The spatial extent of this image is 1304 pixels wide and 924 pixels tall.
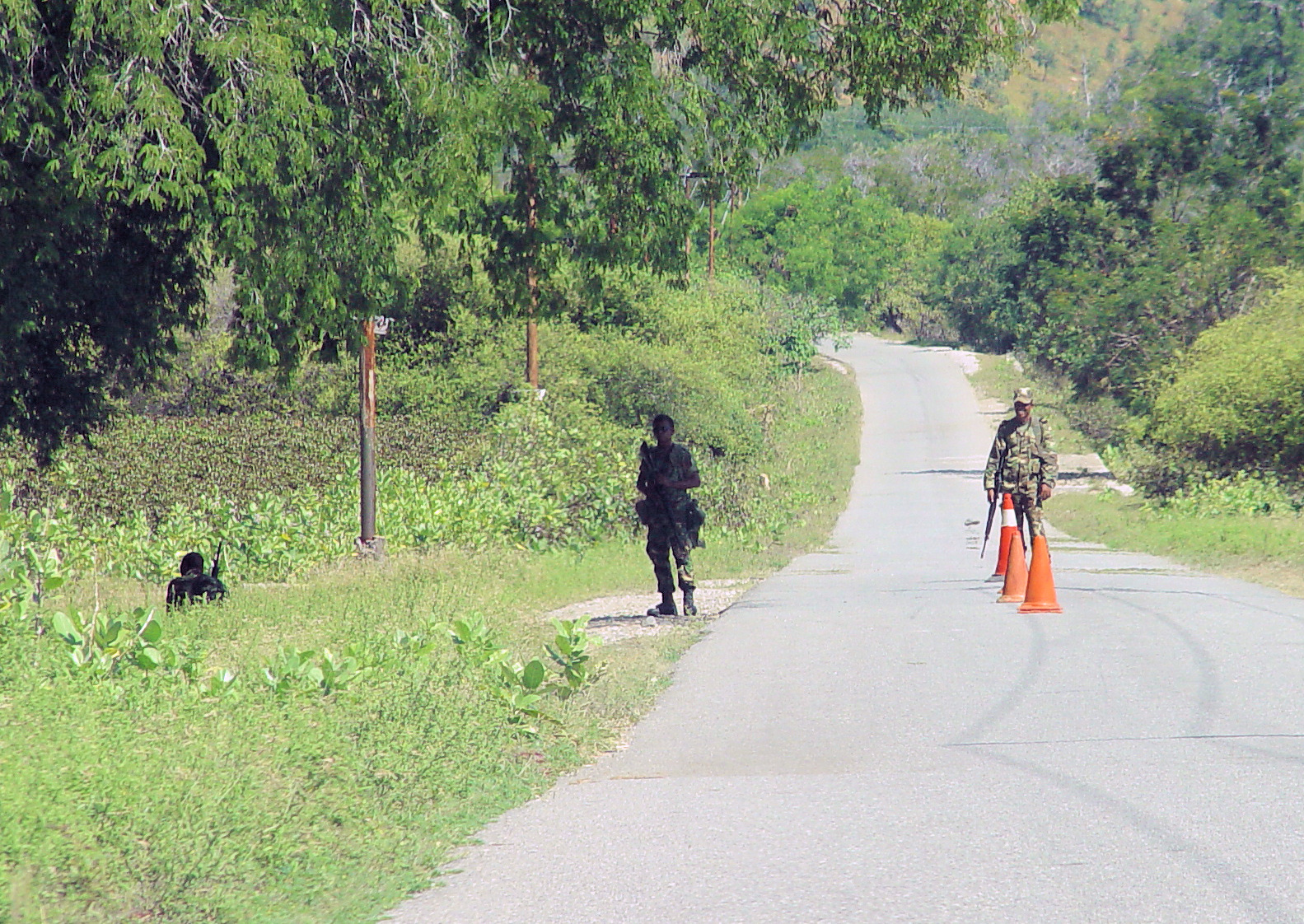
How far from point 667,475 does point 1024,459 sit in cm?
446

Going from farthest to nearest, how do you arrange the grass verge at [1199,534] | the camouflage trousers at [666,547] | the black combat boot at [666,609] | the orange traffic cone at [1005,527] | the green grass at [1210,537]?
1. the grass verge at [1199,534]
2. the green grass at [1210,537]
3. the orange traffic cone at [1005,527]
4. the black combat boot at [666,609]
5. the camouflage trousers at [666,547]

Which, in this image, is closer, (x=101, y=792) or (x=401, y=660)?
(x=101, y=792)

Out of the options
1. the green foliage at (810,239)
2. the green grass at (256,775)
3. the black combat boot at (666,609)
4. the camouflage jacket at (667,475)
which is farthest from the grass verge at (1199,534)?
the green foliage at (810,239)

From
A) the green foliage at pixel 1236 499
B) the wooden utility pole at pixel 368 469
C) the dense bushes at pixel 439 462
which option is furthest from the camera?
the green foliage at pixel 1236 499

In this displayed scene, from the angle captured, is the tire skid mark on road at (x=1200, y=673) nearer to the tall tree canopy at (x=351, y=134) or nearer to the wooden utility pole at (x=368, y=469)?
the tall tree canopy at (x=351, y=134)

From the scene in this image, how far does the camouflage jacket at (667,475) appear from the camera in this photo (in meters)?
12.9

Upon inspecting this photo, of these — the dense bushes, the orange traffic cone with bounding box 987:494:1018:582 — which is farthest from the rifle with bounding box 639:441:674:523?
the orange traffic cone with bounding box 987:494:1018:582

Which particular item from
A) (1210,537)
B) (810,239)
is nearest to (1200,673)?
(1210,537)

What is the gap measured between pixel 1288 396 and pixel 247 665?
76.9ft

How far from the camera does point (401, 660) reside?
8672 mm

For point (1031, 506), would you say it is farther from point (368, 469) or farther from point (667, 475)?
point (368, 469)

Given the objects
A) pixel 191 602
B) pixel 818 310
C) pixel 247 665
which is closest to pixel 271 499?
pixel 191 602

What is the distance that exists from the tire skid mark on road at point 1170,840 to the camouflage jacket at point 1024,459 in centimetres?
847

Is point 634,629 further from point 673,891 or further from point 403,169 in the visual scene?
point 673,891
